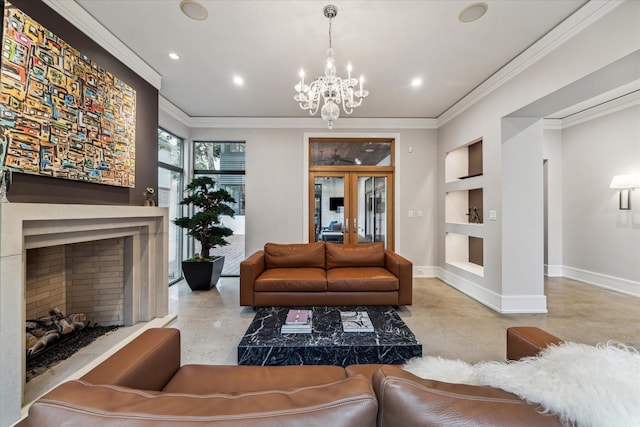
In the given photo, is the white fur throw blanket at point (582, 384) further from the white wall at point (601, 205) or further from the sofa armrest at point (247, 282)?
the white wall at point (601, 205)

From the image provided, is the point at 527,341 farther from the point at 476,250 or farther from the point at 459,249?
the point at 459,249

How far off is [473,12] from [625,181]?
3763 millimetres

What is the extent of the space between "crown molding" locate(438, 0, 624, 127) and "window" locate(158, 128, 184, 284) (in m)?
4.68

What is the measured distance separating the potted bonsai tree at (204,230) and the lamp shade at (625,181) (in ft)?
19.3

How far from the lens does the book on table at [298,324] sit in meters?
2.11

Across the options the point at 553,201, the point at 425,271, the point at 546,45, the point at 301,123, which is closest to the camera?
the point at 546,45

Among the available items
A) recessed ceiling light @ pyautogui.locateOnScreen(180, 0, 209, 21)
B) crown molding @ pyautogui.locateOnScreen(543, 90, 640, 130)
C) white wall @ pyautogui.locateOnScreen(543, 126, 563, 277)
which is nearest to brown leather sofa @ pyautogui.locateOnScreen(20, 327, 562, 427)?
recessed ceiling light @ pyautogui.locateOnScreen(180, 0, 209, 21)

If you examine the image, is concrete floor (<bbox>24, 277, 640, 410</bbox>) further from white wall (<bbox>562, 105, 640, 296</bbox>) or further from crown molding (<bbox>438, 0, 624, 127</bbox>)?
crown molding (<bbox>438, 0, 624, 127</bbox>)

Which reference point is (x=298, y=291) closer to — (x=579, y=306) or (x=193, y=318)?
(x=193, y=318)

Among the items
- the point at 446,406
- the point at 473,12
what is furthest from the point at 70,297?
the point at 473,12

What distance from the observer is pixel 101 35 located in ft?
8.02

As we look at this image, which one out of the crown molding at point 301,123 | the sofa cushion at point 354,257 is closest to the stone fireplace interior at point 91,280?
the sofa cushion at point 354,257

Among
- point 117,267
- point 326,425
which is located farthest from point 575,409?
point 117,267

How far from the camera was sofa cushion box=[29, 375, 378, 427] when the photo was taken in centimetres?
56
